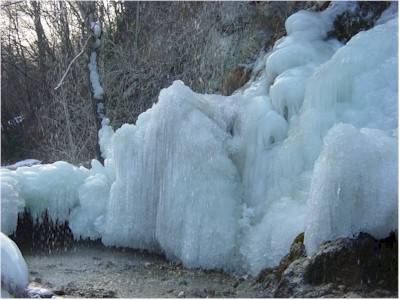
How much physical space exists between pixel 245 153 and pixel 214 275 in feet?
4.39

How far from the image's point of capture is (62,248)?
705 cm

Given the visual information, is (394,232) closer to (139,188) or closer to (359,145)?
(359,145)

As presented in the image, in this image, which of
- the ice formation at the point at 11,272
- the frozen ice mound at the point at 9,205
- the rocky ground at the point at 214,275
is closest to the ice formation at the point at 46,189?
the frozen ice mound at the point at 9,205

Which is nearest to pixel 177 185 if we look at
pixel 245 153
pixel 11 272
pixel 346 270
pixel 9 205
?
pixel 245 153

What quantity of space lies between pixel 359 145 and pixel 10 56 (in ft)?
50.5

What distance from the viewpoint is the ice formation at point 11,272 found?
3.62 m

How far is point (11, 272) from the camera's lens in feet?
12.1

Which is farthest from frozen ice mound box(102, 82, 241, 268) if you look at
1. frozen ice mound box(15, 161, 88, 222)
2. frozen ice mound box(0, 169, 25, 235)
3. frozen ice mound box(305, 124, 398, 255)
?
frozen ice mound box(305, 124, 398, 255)

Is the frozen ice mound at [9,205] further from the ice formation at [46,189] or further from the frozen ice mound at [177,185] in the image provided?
the frozen ice mound at [177,185]

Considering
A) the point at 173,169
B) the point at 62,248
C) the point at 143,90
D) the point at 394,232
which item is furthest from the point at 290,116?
the point at 143,90

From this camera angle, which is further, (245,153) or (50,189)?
(50,189)

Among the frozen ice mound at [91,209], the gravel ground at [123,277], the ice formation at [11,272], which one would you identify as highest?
the frozen ice mound at [91,209]

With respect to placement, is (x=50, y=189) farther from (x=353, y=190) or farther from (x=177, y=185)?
(x=353, y=190)

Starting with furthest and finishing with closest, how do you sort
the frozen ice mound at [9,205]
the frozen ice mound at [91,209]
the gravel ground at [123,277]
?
the frozen ice mound at [91,209] → the frozen ice mound at [9,205] → the gravel ground at [123,277]
